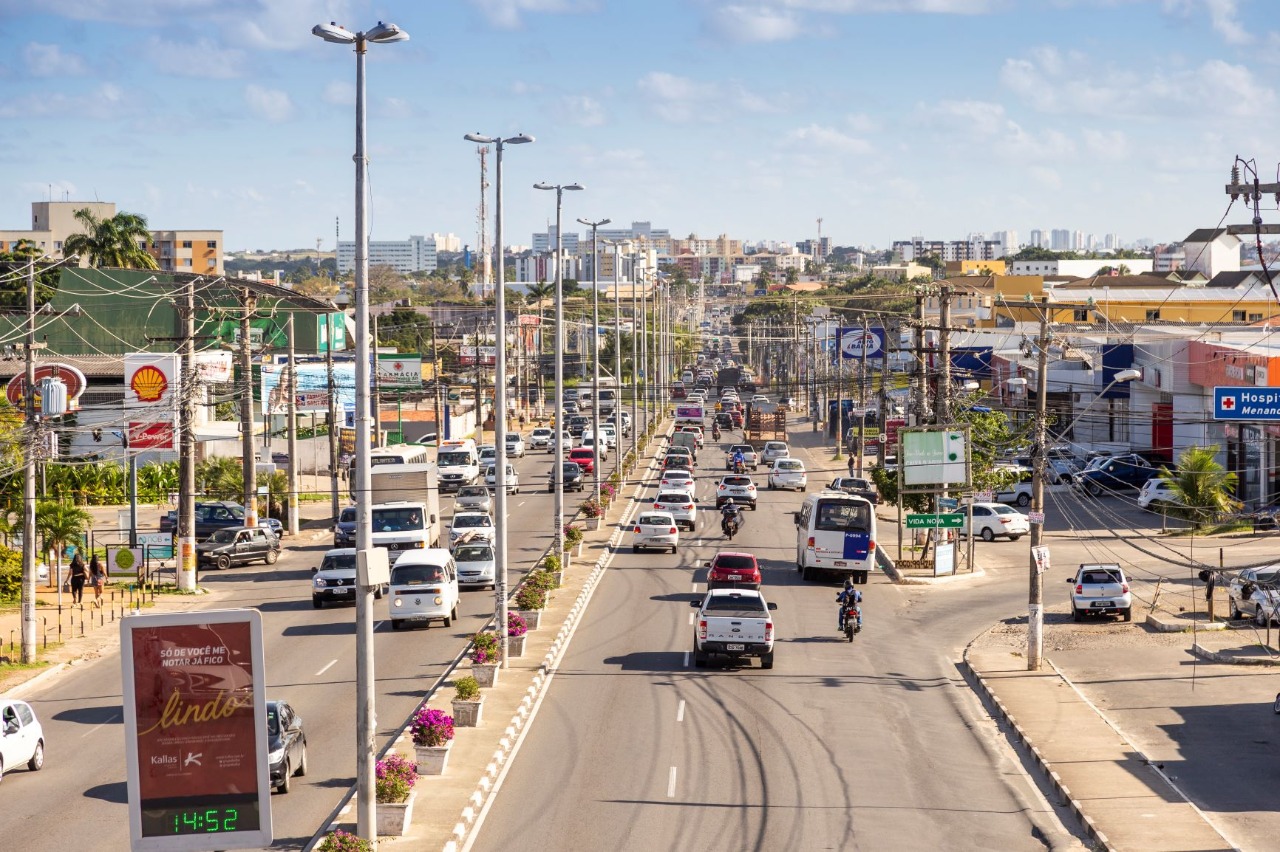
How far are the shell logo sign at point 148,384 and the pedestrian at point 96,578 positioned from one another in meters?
7.68

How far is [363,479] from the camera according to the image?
18.8 m

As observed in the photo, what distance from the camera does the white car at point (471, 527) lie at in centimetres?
4888

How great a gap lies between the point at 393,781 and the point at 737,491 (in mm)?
46388

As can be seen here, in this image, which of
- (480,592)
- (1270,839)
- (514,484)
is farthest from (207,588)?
(1270,839)

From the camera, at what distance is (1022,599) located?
145 ft

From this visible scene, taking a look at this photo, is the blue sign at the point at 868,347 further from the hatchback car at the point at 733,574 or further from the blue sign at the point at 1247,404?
the hatchback car at the point at 733,574

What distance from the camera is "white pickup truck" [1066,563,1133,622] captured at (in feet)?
131

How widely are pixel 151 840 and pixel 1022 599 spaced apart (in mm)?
34212

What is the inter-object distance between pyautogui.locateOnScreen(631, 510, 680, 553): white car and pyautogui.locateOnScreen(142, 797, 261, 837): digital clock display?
37258 mm

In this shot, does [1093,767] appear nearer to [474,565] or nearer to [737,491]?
[474,565]

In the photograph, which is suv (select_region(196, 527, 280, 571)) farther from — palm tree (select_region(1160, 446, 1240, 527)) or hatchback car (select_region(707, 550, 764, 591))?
palm tree (select_region(1160, 446, 1240, 527))

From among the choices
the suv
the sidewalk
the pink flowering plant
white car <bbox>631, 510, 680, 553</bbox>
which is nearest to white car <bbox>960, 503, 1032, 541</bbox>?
white car <bbox>631, 510, 680, 553</bbox>

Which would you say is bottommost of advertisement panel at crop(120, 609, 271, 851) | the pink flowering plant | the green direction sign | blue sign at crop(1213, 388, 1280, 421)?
the pink flowering plant

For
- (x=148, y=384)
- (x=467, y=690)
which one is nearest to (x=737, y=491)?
(x=148, y=384)
